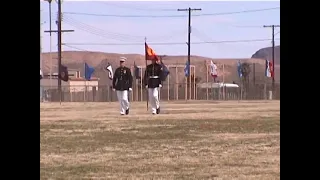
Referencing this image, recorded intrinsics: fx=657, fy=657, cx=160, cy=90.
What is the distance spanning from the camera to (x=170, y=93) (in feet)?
173

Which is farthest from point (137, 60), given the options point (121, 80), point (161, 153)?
point (161, 153)

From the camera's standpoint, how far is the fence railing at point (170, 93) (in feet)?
154

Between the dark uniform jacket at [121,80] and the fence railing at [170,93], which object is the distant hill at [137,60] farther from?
the dark uniform jacket at [121,80]

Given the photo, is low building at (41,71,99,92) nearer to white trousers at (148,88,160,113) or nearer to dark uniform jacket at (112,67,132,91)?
dark uniform jacket at (112,67,132,91)

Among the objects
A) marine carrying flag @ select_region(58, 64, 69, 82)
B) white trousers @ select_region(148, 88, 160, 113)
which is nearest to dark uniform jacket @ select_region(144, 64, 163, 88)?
white trousers @ select_region(148, 88, 160, 113)

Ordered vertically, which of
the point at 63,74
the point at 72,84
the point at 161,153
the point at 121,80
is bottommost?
the point at 161,153

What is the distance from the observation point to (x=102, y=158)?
7.18m

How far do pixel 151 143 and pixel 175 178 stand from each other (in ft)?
9.41

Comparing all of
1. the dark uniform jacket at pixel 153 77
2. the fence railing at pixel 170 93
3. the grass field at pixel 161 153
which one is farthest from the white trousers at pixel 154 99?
the fence railing at pixel 170 93

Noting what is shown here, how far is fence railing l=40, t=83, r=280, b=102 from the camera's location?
46906 mm

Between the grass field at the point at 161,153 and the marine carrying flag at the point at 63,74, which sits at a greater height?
the marine carrying flag at the point at 63,74

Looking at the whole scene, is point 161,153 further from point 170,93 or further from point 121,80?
point 170,93

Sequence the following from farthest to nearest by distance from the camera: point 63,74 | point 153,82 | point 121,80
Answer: point 63,74
point 121,80
point 153,82
